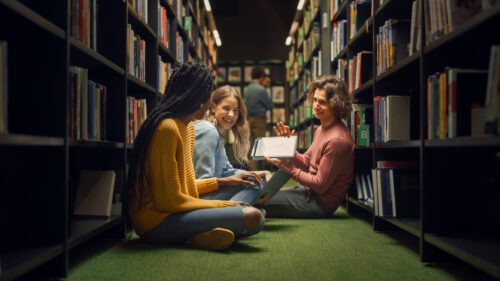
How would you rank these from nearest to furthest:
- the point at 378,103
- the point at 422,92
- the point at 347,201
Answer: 1. the point at 422,92
2. the point at 378,103
3. the point at 347,201

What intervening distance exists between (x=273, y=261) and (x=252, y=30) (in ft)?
29.2

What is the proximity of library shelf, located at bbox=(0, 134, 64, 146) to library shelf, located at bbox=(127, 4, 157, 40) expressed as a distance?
1.13 metres

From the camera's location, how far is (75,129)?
6.16 feet

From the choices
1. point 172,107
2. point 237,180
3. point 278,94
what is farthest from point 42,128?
point 278,94

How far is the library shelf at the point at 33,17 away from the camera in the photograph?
1.22 meters

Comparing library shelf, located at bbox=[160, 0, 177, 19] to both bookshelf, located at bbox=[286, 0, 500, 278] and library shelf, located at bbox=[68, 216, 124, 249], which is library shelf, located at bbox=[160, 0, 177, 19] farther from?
library shelf, located at bbox=[68, 216, 124, 249]

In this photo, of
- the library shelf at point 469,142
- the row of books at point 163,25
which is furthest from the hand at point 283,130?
the library shelf at point 469,142

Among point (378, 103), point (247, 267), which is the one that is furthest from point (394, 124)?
point (247, 267)

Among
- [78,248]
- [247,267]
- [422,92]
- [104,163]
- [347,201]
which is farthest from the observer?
[347,201]

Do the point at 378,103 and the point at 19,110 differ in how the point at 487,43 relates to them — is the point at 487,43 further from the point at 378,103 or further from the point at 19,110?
the point at 19,110

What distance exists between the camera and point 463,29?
1.53 m

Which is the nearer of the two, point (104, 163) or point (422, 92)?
point (422, 92)

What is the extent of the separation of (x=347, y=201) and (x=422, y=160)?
1.75 metres

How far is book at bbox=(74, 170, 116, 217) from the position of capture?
2.25 metres
